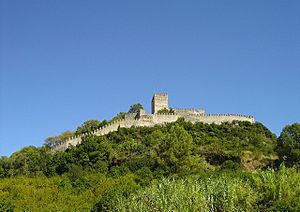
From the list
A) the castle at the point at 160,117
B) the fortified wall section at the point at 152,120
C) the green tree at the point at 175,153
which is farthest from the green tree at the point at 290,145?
the castle at the point at 160,117

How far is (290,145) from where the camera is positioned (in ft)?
180

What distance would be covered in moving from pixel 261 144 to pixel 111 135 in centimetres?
2237

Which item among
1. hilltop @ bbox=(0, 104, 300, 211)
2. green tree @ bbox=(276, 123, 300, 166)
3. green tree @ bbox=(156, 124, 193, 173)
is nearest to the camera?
hilltop @ bbox=(0, 104, 300, 211)

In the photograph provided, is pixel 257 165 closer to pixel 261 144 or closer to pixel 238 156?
pixel 238 156

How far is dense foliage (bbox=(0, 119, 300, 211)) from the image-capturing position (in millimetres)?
24844

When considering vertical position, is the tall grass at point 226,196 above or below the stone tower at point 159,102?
below

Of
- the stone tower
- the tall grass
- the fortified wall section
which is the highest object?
the stone tower

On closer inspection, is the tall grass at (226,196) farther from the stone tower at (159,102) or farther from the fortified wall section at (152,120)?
the stone tower at (159,102)

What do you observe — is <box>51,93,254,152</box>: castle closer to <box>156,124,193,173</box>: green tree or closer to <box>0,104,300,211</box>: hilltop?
<box>0,104,300,211</box>: hilltop

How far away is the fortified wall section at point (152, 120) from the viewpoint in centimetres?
6594

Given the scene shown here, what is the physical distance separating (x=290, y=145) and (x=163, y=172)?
63.5 ft

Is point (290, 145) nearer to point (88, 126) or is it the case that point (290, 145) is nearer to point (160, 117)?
point (160, 117)

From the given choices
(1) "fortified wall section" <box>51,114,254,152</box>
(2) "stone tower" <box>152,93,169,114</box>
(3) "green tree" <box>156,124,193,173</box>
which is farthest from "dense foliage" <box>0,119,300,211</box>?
(2) "stone tower" <box>152,93,169,114</box>

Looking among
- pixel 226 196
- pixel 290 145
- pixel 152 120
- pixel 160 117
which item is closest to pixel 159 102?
pixel 160 117
